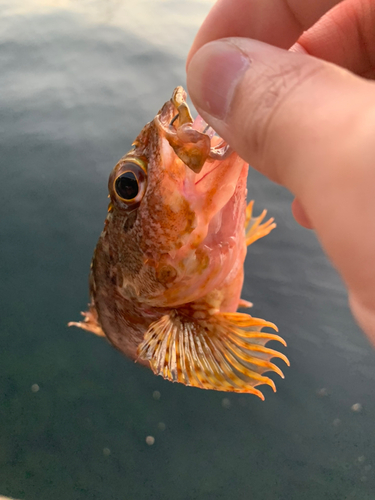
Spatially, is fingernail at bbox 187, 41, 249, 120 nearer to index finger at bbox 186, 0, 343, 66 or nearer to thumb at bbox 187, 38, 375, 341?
thumb at bbox 187, 38, 375, 341

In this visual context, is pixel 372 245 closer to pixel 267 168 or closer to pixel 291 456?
pixel 267 168

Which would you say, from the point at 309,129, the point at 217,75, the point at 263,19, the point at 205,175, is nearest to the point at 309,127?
the point at 309,129

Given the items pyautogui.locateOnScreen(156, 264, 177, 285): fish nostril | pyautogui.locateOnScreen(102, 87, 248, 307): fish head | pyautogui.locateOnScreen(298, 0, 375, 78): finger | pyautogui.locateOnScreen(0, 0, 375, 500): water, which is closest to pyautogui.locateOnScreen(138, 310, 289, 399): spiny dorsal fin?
pyautogui.locateOnScreen(102, 87, 248, 307): fish head

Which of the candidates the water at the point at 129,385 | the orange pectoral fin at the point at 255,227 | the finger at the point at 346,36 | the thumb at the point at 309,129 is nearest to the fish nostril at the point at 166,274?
the thumb at the point at 309,129

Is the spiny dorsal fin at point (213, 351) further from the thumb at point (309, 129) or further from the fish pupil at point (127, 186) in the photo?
the thumb at point (309, 129)

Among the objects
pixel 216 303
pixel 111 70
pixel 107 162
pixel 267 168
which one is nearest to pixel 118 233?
pixel 216 303

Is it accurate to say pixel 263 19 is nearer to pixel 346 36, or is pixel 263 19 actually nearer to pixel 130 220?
pixel 346 36
